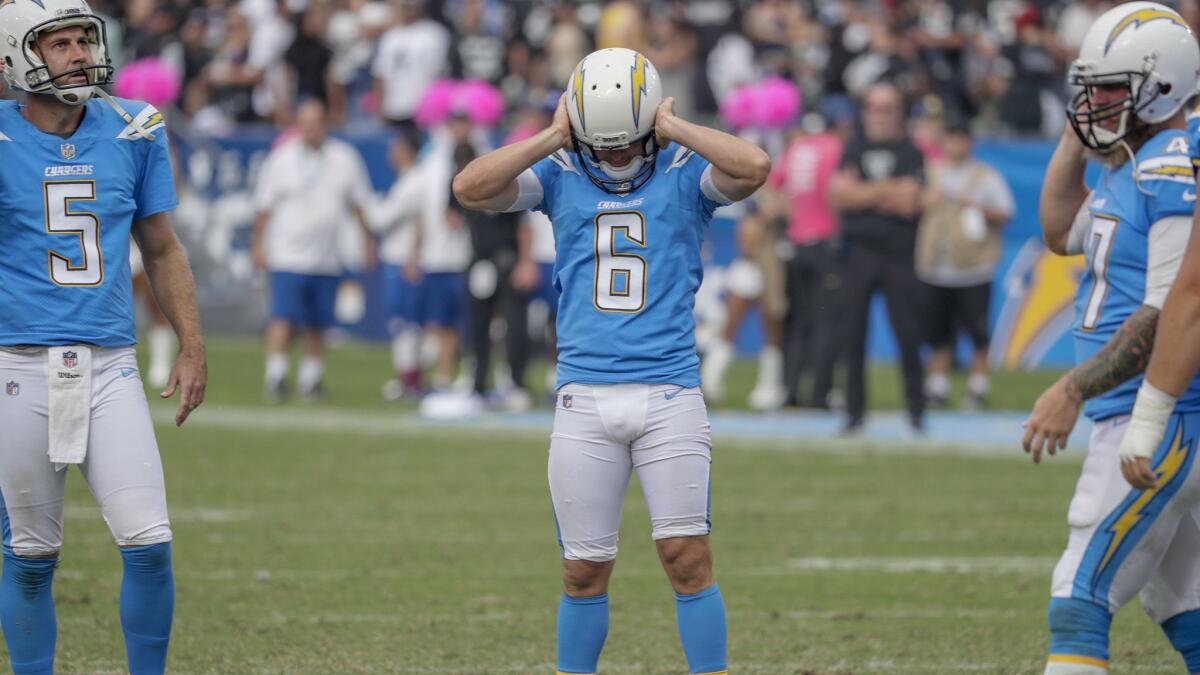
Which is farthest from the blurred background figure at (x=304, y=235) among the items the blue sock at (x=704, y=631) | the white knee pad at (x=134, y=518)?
the blue sock at (x=704, y=631)

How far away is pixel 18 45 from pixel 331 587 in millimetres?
3375

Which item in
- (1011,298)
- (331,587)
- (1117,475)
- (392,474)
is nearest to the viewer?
(1117,475)

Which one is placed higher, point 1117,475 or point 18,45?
point 18,45

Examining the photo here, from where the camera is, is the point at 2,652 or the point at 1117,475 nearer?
the point at 1117,475

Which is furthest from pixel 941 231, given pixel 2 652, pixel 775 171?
pixel 2 652

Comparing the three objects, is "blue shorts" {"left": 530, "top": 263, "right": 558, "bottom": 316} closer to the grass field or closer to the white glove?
the grass field

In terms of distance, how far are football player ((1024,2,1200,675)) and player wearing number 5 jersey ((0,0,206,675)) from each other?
9.13 feet

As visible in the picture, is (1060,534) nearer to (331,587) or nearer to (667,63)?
(331,587)

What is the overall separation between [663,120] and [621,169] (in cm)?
25

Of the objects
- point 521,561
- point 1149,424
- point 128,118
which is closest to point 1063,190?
point 1149,424

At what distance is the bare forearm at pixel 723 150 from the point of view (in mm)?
5797

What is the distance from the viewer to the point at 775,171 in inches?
644

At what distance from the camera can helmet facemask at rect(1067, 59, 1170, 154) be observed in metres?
5.38

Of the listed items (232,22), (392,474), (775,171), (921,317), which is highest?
(232,22)
